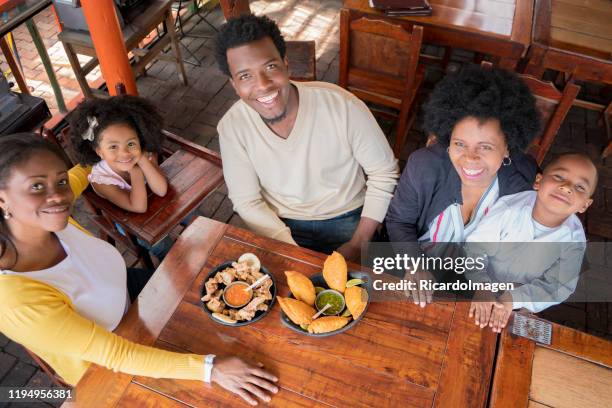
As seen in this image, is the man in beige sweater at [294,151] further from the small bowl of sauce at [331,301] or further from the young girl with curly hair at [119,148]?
the small bowl of sauce at [331,301]

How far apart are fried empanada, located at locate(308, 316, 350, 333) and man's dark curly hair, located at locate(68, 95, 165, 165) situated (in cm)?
137

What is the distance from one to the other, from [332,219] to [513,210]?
2.94 ft

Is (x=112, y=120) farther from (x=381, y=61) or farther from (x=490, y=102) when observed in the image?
(x=381, y=61)

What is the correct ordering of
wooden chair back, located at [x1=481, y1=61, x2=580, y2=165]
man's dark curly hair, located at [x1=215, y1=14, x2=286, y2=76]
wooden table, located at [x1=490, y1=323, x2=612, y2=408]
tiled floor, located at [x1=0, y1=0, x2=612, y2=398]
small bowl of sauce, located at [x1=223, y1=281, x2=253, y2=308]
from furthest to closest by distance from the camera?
tiled floor, located at [x1=0, y1=0, x2=612, y2=398] < wooden chair back, located at [x1=481, y1=61, x2=580, y2=165] < man's dark curly hair, located at [x1=215, y1=14, x2=286, y2=76] < small bowl of sauce, located at [x1=223, y1=281, x2=253, y2=308] < wooden table, located at [x1=490, y1=323, x2=612, y2=408]

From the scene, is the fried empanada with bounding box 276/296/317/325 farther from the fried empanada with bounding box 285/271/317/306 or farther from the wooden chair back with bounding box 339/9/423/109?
the wooden chair back with bounding box 339/9/423/109

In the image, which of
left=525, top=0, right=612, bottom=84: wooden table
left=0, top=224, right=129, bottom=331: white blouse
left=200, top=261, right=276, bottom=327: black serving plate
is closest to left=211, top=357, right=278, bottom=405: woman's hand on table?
left=200, top=261, right=276, bottom=327: black serving plate

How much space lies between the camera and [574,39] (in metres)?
3.10

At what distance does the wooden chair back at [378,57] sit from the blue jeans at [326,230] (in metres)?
1.19

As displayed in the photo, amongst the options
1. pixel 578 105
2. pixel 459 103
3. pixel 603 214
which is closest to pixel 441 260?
pixel 459 103

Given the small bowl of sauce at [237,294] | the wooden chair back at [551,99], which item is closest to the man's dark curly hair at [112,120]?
the small bowl of sauce at [237,294]

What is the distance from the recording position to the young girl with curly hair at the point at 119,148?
2158 mm

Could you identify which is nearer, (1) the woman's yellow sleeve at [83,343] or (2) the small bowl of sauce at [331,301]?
(1) the woman's yellow sleeve at [83,343]

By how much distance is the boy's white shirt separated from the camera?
1.75 m

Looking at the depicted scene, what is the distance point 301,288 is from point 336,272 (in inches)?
5.5
